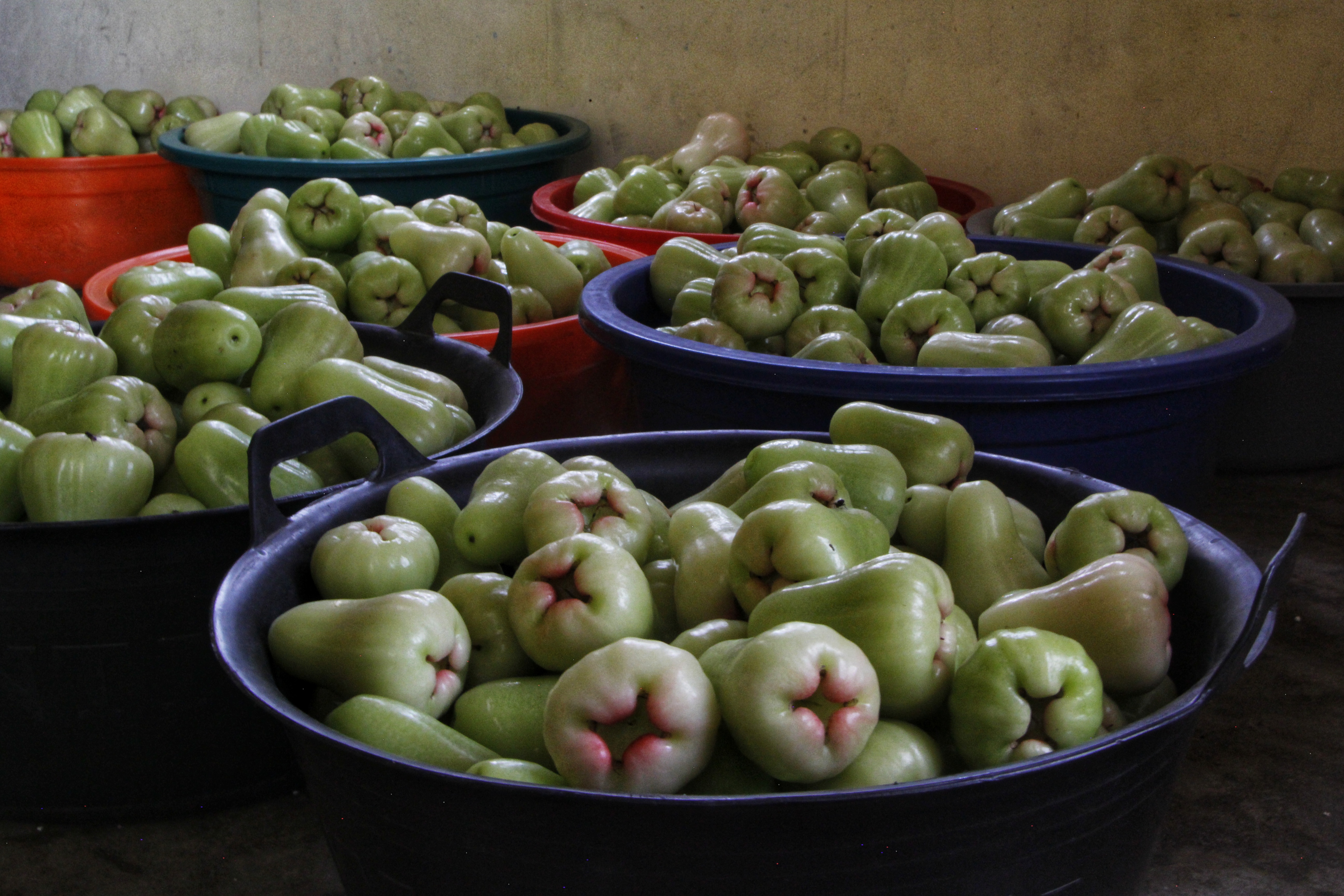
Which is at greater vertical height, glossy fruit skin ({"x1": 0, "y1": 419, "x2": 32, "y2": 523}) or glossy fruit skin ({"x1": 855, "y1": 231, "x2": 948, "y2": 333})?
glossy fruit skin ({"x1": 855, "y1": 231, "x2": 948, "y2": 333})

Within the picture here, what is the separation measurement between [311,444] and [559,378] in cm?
69

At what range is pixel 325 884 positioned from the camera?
0.98m

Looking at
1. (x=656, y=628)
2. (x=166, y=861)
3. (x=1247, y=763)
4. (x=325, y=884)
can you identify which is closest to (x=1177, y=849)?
(x=1247, y=763)

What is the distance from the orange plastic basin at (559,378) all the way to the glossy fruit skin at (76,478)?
434 mm

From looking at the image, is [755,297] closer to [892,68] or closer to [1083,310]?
[1083,310]

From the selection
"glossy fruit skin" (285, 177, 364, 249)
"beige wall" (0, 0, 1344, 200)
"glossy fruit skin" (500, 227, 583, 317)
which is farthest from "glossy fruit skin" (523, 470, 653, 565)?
"beige wall" (0, 0, 1344, 200)

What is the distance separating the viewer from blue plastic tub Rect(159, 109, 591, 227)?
2180 millimetres

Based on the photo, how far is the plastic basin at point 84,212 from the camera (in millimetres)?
2791

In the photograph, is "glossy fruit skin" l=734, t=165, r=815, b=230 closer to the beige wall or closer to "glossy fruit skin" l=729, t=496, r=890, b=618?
the beige wall

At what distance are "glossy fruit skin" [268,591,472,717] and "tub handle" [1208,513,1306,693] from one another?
0.41m

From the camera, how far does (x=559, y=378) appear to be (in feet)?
4.85

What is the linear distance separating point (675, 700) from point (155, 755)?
24.9 inches

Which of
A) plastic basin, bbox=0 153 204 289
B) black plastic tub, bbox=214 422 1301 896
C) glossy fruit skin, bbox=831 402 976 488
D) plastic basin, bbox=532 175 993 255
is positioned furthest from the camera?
plastic basin, bbox=0 153 204 289

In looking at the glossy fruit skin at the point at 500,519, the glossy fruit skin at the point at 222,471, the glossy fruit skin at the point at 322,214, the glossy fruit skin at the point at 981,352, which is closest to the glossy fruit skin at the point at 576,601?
the glossy fruit skin at the point at 500,519
